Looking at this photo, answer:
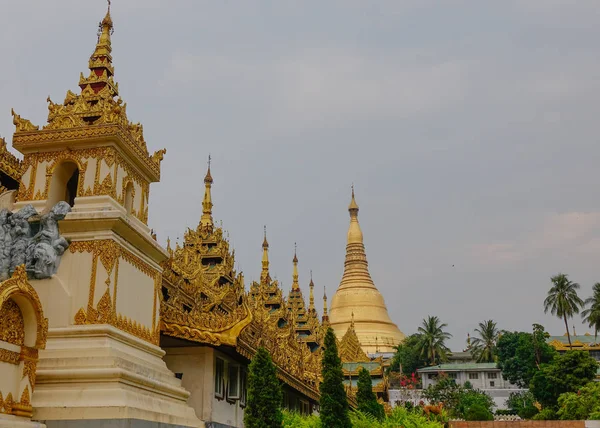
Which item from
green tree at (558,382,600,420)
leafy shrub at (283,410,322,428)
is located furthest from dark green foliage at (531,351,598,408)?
leafy shrub at (283,410,322,428)

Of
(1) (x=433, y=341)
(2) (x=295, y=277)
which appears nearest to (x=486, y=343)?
(1) (x=433, y=341)

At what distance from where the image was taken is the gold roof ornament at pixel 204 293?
1653 cm

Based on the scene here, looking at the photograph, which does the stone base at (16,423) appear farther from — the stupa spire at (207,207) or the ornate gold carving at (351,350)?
the ornate gold carving at (351,350)

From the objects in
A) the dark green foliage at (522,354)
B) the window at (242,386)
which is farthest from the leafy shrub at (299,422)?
the dark green foliage at (522,354)

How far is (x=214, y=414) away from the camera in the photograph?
58.5 feet

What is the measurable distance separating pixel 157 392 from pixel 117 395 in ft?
5.63

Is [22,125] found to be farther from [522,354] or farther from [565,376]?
[522,354]

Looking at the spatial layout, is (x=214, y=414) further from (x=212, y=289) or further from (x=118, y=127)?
(x=118, y=127)

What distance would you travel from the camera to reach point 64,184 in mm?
14969

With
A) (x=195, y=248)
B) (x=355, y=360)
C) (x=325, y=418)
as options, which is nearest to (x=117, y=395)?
(x=325, y=418)

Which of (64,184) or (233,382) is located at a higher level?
(64,184)

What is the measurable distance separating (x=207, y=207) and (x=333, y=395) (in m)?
15.4

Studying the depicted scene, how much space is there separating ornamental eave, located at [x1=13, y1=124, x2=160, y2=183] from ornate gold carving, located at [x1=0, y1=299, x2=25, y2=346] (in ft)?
14.3

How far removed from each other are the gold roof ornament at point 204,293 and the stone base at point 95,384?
2846mm
